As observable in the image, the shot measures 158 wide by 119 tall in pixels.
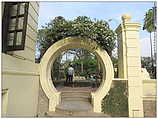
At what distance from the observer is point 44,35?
6172 millimetres

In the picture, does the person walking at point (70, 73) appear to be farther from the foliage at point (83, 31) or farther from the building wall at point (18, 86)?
the building wall at point (18, 86)

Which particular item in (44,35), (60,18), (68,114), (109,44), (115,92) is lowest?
(68,114)

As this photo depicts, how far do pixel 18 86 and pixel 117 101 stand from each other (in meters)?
3.24

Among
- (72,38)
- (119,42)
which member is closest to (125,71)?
(119,42)

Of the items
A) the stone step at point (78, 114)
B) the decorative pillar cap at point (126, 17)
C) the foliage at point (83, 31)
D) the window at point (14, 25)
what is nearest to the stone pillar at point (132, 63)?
the decorative pillar cap at point (126, 17)

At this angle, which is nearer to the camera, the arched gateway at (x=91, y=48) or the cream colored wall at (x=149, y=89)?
the cream colored wall at (x=149, y=89)

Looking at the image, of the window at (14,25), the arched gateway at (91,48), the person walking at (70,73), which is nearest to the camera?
the window at (14,25)

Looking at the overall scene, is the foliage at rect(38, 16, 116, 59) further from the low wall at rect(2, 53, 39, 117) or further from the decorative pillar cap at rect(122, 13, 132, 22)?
the low wall at rect(2, 53, 39, 117)

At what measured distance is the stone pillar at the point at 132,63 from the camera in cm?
523

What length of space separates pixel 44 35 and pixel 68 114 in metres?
3.12

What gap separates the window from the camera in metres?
3.50

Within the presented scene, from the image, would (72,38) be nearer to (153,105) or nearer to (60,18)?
(60,18)

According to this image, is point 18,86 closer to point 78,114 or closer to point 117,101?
point 78,114

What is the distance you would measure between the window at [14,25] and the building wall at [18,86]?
27cm
